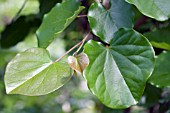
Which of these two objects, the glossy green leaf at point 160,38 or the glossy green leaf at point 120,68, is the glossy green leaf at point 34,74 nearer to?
the glossy green leaf at point 120,68

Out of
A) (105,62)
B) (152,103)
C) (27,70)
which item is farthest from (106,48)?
(152,103)

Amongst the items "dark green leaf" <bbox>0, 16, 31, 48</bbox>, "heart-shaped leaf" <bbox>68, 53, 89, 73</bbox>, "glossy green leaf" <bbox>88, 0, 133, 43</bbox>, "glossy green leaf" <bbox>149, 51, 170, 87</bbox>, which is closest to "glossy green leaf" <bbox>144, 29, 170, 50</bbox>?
"glossy green leaf" <bbox>149, 51, 170, 87</bbox>

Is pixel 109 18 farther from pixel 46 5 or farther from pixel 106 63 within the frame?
pixel 46 5

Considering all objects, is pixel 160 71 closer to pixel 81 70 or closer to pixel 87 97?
pixel 81 70

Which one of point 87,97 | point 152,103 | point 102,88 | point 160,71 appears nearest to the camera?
point 102,88

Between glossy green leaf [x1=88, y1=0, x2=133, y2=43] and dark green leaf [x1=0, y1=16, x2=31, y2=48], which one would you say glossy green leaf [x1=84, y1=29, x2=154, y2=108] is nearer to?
glossy green leaf [x1=88, y1=0, x2=133, y2=43]
